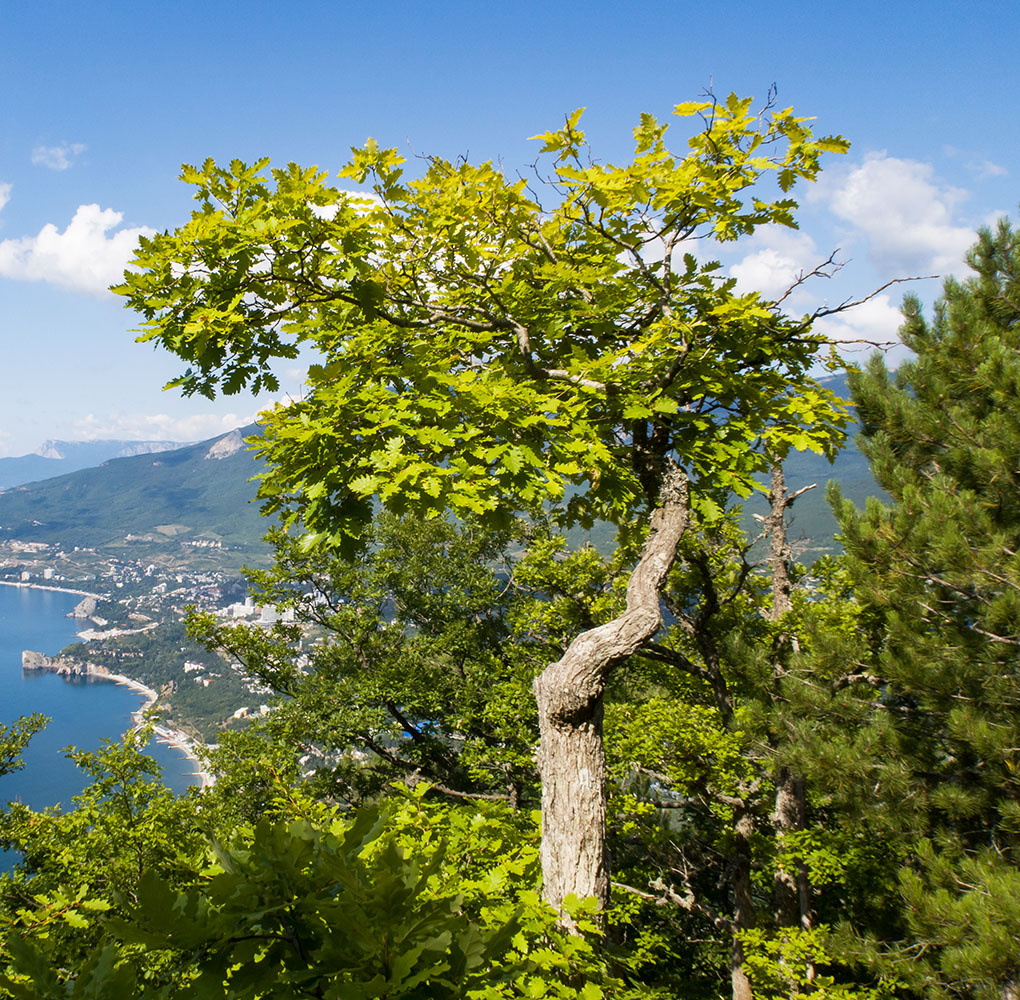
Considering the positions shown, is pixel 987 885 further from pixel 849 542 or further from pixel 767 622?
pixel 767 622

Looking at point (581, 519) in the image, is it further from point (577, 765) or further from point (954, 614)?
point (954, 614)

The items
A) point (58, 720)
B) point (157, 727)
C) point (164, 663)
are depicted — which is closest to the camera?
point (157, 727)

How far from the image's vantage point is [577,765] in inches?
155

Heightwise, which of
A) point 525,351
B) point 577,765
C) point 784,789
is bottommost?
point 784,789

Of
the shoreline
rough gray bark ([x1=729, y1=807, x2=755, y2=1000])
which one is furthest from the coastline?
rough gray bark ([x1=729, y1=807, x2=755, y2=1000])

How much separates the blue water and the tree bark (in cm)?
8758

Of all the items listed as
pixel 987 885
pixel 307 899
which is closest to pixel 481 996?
pixel 307 899

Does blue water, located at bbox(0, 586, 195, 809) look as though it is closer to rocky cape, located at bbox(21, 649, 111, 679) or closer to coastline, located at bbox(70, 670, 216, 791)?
coastline, located at bbox(70, 670, 216, 791)

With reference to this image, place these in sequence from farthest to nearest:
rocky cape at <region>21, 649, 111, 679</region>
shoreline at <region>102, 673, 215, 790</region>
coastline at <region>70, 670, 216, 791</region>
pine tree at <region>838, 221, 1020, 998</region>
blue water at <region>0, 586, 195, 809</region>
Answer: rocky cape at <region>21, 649, 111, 679</region> < coastline at <region>70, 670, 216, 791</region> < shoreline at <region>102, 673, 215, 790</region> < blue water at <region>0, 586, 195, 809</region> < pine tree at <region>838, 221, 1020, 998</region>

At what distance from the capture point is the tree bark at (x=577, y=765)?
388 cm

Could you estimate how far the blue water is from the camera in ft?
300

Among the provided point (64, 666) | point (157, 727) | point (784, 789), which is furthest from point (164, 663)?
point (784, 789)

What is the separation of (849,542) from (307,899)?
21.0 ft

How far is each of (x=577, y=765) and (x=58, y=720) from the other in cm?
14550
